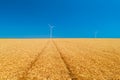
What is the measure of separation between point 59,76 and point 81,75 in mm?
1400

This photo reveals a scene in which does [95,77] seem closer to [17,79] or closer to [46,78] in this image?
[46,78]

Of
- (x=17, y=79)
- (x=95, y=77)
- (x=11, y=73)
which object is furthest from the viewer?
(x=11, y=73)

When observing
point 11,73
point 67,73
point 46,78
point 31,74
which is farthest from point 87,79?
point 11,73

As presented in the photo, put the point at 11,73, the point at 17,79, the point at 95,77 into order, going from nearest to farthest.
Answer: the point at 17,79 → the point at 95,77 → the point at 11,73

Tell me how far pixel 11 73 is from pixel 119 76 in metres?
6.92

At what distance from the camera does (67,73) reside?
10797 mm

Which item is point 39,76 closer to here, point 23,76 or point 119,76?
point 23,76

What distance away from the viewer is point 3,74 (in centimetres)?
1045

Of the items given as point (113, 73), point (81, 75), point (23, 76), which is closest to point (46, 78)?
point (23, 76)

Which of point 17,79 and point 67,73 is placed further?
point 67,73

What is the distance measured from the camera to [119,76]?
10.3 meters

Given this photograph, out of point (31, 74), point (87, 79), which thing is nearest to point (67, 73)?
point (87, 79)

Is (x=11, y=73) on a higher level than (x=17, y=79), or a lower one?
higher

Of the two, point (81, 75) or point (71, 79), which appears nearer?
point (71, 79)
